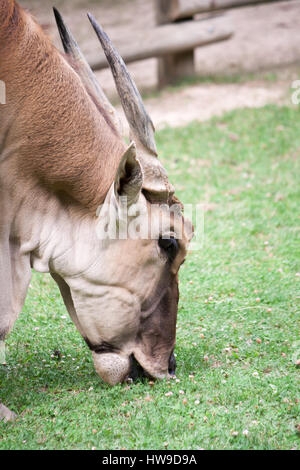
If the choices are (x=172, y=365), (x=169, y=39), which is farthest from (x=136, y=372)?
(x=169, y=39)

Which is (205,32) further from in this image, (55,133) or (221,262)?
(55,133)

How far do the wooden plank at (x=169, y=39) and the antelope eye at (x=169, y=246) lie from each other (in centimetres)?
701

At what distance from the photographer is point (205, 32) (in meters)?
11.2

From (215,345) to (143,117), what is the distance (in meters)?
1.72

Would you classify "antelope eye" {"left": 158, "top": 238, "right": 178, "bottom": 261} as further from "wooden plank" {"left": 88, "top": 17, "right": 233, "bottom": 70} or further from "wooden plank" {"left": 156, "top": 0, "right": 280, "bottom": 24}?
"wooden plank" {"left": 156, "top": 0, "right": 280, "bottom": 24}

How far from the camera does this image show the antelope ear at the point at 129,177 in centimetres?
333

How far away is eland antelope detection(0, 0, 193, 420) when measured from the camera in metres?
3.50

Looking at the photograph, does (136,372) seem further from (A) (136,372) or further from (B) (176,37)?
(B) (176,37)

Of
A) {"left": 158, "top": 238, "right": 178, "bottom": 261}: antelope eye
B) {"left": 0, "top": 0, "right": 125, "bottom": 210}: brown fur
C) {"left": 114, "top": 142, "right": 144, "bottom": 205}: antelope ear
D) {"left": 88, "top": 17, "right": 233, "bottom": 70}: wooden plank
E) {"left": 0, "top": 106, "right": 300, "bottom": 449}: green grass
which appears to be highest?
{"left": 88, "top": 17, "right": 233, "bottom": 70}: wooden plank

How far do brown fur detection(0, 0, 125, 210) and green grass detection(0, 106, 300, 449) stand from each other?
3.69 feet

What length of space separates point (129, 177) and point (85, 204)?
1.25 ft

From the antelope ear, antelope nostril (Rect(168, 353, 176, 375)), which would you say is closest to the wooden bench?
antelope nostril (Rect(168, 353, 176, 375))

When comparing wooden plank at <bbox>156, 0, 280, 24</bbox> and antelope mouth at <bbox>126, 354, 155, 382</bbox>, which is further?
wooden plank at <bbox>156, 0, 280, 24</bbox>
